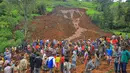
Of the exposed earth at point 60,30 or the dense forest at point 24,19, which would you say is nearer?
the dense forest at point 24,19

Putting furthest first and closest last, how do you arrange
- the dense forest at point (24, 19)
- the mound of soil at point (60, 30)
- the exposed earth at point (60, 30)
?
the mound of soil at point (60, 30) < the exposed earth at point (60, 30) < the dense forest at point (24, 19)

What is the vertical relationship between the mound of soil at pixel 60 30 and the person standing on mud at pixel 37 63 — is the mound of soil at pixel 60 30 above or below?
below

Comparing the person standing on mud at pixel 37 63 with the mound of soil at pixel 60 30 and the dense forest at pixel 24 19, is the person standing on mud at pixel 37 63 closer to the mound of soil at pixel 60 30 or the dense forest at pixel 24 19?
the dense forest at pixel 24 19

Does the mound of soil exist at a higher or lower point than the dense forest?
lower

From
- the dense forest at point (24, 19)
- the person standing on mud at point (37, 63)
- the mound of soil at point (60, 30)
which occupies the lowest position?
the mound of soil at point (60, 30)

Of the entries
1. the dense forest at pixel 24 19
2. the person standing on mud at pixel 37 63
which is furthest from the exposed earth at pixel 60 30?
the person standing on mud at pixel 37 63

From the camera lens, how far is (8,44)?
86.8ft

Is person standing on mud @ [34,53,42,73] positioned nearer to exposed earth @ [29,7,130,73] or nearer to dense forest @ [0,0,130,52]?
dense forest @ [0,0,130,52]

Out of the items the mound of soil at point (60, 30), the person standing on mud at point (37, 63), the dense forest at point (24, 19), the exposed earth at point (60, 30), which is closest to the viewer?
the person standing on mud at point (37, 63)

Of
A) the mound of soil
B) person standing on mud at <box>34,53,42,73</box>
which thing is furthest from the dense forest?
person standing on mud at <box>34,53,42,73</box>

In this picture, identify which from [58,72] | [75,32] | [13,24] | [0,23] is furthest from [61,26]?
[58,72]

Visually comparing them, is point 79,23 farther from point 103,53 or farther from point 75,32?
point 103,53

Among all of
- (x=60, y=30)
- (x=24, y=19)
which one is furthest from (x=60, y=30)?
(x=24, y=19)

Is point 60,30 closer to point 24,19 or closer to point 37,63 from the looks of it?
point 24,19
